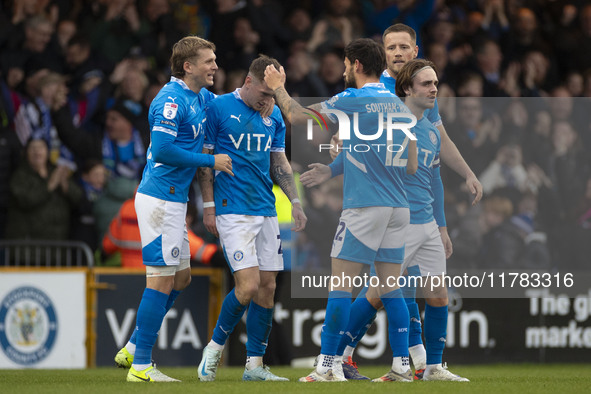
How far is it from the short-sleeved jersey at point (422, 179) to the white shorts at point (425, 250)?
2.8 inches

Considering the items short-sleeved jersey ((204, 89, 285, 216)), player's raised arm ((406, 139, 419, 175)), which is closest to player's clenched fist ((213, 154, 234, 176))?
short-sleeved jersey ((204, 89, 285, 216))

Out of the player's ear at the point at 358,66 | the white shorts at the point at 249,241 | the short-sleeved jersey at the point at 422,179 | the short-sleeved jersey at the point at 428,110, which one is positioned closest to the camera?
the player's ear at the point at 358,66

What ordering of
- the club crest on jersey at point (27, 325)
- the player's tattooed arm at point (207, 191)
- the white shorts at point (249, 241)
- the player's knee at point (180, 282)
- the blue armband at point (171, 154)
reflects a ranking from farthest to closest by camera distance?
1. the club crest on jersey at point (27, 325)
2. the player's knee at point (180, 282)
3. the player's tattooed arm at point (207, 191)
4. the white shorts at point (249, 241)
5. the blue armband at point (171, 154)

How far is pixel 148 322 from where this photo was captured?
753 cm

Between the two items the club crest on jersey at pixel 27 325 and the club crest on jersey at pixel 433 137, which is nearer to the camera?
the club crest on jersey at pixel 433 137

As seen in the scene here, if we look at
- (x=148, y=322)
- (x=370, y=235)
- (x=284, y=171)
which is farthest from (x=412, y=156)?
(x=148, y=322)

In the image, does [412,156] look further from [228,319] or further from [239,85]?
[239,85]

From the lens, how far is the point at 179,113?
744 centimetres

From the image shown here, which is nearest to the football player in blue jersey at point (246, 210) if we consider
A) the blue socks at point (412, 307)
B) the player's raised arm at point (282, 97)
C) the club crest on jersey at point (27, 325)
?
the player's raised arm at point (282, 97)

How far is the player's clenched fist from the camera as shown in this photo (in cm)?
742

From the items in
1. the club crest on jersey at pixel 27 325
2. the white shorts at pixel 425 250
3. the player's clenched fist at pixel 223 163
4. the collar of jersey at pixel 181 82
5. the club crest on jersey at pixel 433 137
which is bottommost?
the club crest on jersey at pixel 27 325

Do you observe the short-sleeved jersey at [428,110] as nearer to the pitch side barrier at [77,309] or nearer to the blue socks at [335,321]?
the blue socks at [335,321]

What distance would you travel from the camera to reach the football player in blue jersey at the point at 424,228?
7770 mm

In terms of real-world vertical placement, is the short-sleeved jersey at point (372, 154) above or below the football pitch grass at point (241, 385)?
above
